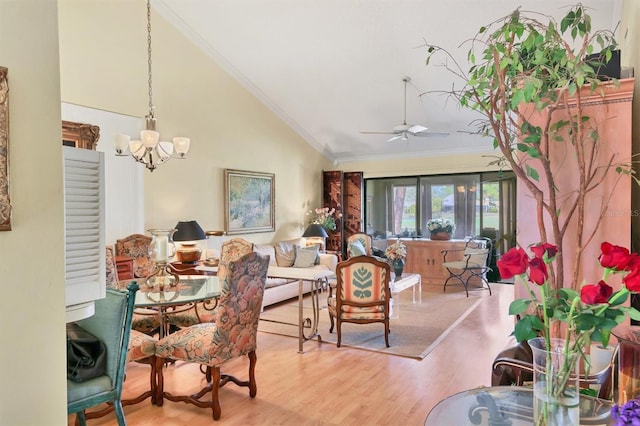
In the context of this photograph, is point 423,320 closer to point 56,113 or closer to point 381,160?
point 381,160

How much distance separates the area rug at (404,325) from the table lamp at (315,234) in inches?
54.3

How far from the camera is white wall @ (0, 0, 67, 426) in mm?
1141

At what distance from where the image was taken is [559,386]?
1111mm

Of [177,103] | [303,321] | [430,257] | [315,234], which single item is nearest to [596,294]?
[303,321]

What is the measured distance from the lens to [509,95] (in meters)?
1.80

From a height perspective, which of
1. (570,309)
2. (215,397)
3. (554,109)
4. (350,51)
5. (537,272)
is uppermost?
(350,51)

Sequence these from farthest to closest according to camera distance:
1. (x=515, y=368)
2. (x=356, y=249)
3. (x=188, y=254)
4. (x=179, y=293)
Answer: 1. (x=356, y=249)
2. (x=188, y=254)
3. (x=179, y=293)
4. (x=515, y=368)

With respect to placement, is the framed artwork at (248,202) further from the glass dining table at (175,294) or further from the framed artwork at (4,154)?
the framed artwork at (4,154)

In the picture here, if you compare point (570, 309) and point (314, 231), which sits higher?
point (570, 309)

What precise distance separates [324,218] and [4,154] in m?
7.06

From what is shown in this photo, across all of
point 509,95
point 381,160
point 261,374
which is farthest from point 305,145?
point 509,95

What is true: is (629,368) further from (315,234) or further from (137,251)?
(315,234)

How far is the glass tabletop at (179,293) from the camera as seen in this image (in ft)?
9.17

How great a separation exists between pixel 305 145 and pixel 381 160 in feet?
5.41
